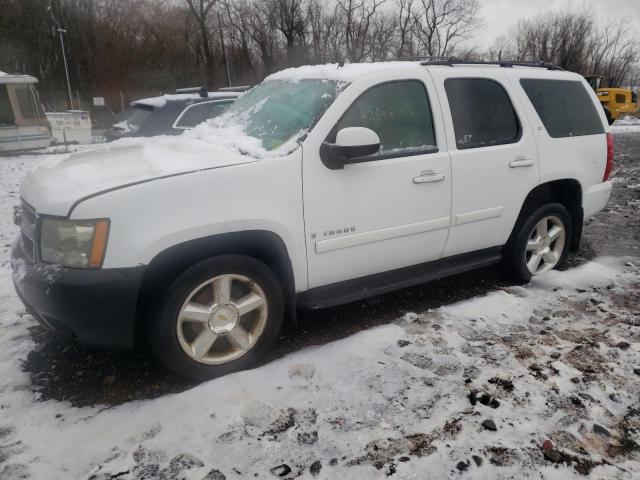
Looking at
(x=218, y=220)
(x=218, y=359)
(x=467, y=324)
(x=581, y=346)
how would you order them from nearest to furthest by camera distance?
1. (x=218, y=220)
2. (x=218, y=359)
3. (x=581, y=346)
4. (x=467, y=324)

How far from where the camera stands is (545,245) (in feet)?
14.2

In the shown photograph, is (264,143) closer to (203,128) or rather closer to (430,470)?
(203,128)

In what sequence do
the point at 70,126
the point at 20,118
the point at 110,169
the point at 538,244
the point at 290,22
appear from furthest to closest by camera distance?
the point at 290,22, the point at 70,126, the point at 20,118, the point at 538,244, the point at 110,169

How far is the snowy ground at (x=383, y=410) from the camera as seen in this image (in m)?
2.23

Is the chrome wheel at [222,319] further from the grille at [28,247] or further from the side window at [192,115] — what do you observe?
the side window at [192,115]

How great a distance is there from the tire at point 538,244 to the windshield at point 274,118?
2.13 meters

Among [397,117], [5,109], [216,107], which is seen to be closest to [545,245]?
[397,117]

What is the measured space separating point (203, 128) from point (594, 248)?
4.45 metres

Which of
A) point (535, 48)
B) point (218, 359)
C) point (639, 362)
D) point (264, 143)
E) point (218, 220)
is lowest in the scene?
point (639, 362)

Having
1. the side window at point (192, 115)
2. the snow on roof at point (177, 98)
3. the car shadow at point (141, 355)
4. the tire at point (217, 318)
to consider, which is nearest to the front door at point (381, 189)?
the tire at point (217, 318)

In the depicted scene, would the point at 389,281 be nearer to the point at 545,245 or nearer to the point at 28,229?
the point at 545,245

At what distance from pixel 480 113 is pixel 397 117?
81 cm

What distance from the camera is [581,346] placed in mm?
3213

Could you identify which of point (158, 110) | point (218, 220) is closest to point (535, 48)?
point (158, 110)
